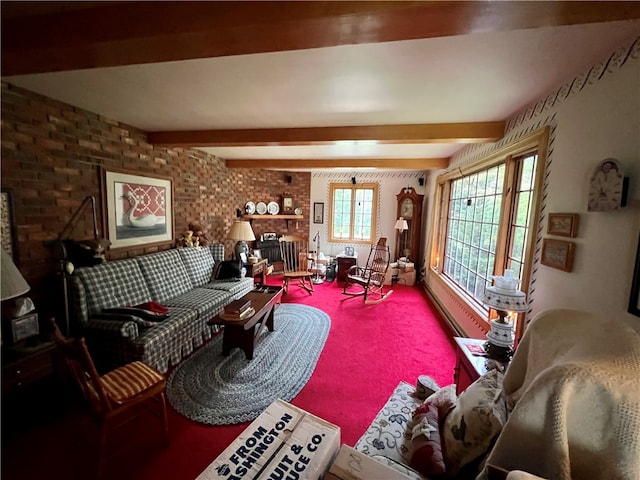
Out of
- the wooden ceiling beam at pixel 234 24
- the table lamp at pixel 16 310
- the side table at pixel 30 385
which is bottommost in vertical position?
the side table at pixel 30 385

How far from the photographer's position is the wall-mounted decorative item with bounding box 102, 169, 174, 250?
272cm

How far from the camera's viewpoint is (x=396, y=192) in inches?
227

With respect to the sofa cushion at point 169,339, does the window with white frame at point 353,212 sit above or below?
above

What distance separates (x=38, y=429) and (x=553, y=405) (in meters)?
2.85

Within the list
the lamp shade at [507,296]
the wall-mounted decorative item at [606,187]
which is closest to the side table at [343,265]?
the lamp shade at [507,296]

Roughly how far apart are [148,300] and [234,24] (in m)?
2.73

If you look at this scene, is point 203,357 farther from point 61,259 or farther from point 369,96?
point 369,96

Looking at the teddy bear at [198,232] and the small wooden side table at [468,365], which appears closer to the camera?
the small wooden side table at [468,365]

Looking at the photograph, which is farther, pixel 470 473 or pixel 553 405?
pixel 470 473

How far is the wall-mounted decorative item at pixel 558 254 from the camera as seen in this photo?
4.93 ft

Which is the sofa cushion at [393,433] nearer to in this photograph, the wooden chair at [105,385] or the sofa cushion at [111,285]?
the wooden chair at [105,385]

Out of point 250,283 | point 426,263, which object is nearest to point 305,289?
point 250,283

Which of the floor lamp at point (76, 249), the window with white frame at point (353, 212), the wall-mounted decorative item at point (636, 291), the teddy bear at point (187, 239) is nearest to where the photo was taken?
the wall-mounted decorative item at point (636, 291)

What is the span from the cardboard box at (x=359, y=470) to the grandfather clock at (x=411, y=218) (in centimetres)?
489
